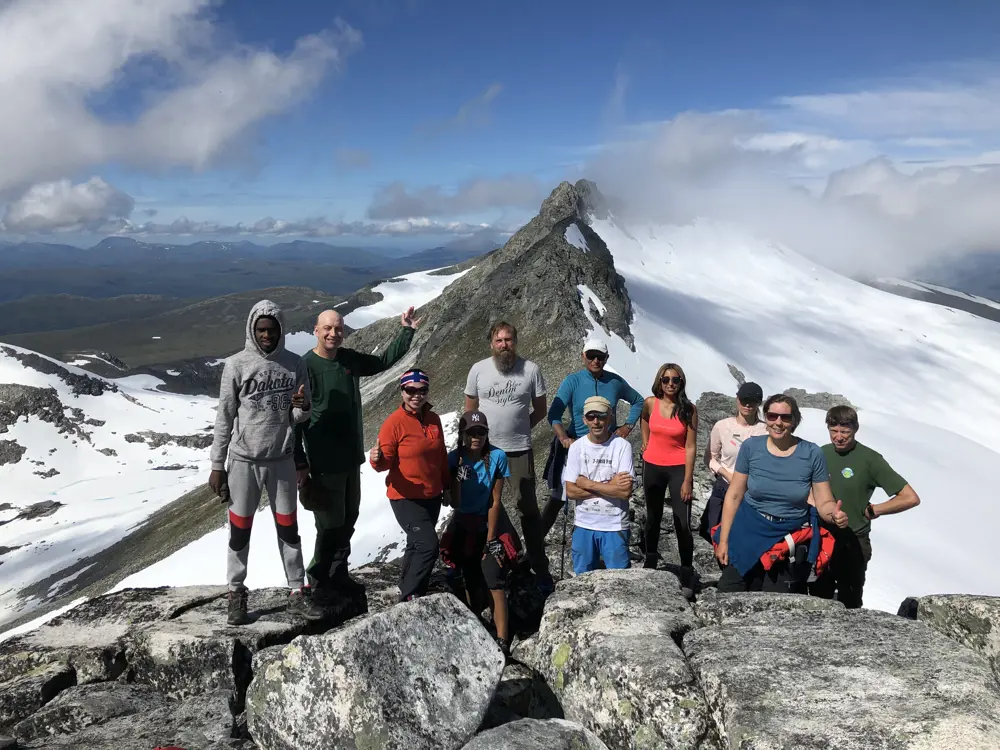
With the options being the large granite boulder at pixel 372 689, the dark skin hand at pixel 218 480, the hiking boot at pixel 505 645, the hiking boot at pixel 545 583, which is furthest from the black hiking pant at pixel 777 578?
the dark skin hand at pixel 218 480

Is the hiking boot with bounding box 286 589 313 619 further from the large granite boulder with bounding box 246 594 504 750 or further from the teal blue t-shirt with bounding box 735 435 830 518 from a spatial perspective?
the teal blue t-shirt with bounding box 735 435 830 518

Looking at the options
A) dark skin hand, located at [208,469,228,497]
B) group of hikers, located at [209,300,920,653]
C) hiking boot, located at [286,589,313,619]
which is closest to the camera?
group of hikers, located at [209,300,920,653]

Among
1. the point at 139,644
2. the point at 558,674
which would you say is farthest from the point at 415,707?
the point at 139,644

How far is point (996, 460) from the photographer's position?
32.0 metres

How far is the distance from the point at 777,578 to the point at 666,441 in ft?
7.80

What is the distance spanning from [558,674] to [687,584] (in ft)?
11.9

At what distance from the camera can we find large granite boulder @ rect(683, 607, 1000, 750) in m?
4.70

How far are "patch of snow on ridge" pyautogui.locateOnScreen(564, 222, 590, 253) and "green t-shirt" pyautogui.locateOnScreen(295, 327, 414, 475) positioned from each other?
143 feet

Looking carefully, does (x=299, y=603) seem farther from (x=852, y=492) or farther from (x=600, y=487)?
(x=852, y=492)

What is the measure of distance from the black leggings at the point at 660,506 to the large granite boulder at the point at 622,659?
5.86ft

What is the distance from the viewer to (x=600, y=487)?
326 inches

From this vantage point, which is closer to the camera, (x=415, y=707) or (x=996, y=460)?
(x=415, y=707)

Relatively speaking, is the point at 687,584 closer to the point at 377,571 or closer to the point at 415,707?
the point at 377,571

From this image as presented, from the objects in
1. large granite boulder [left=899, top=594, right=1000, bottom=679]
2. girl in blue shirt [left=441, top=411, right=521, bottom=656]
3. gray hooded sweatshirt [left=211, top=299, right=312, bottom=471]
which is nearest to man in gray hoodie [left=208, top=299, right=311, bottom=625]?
gray hooded sweatshirt [left=211, top=299, right=312, bottom=471]
